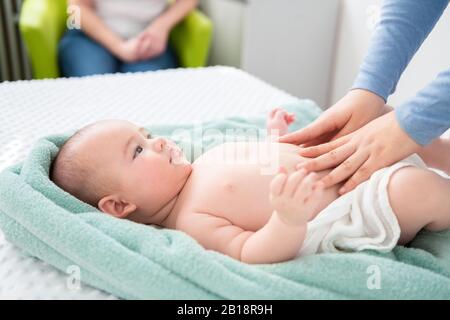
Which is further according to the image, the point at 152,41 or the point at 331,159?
the point at 152,41

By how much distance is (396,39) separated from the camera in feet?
3.41

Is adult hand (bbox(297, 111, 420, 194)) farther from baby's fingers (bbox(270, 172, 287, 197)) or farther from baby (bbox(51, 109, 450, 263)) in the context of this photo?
baby's fingers (bbox(270, 172, 287, 197))

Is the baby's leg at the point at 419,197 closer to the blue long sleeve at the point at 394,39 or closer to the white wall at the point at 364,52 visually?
the blue long sleeve at the point at 394,39

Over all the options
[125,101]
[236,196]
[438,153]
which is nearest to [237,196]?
[236,196]

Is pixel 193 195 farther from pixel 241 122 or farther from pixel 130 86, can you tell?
pixel 130 86

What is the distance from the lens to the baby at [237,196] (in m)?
0.79

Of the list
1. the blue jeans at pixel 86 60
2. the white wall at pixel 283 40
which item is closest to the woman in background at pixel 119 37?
the blue jeans at pixel 86 60

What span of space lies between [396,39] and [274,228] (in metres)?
0.53

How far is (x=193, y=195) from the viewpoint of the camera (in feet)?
2.97

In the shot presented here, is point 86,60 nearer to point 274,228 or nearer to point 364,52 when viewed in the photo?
point 364,52

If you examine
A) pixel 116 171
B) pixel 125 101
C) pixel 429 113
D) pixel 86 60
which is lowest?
pixel 86 60

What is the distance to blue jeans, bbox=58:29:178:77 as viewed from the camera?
2.13 m

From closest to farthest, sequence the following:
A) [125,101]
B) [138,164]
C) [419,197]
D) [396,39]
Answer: [419,197] < [138,164] < [396,39] < [125,101]

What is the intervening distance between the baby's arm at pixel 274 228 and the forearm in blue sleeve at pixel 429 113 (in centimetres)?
22
